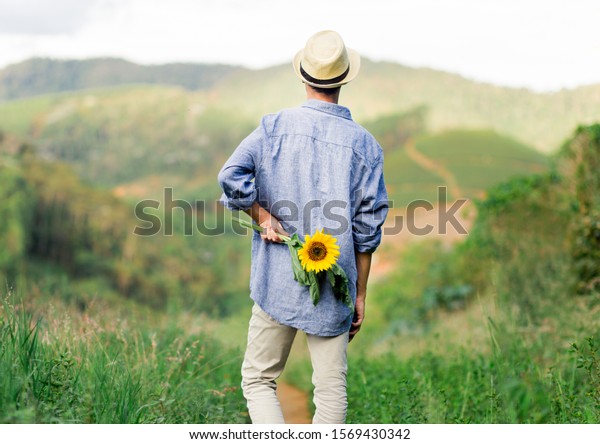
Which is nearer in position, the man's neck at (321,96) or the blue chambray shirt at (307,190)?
the blue chambray shirt at (307,190)

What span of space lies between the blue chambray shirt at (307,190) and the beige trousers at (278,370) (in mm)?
65

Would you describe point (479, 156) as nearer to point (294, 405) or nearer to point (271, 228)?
point (294, 405)

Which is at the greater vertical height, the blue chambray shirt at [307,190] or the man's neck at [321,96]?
the man's neck at [321,96]

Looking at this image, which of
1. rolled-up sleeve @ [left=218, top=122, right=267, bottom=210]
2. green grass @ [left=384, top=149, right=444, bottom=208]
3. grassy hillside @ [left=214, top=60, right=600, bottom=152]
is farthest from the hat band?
grassy hillside @ [left=214, top=60, right=600, bottom=152]

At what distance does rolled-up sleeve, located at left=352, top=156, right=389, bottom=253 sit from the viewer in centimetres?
322

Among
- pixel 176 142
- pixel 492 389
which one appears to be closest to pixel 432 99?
pixel 176 142

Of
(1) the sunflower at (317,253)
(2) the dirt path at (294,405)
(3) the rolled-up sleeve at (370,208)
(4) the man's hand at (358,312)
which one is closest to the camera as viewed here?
(1) the sunflower at (317,253)

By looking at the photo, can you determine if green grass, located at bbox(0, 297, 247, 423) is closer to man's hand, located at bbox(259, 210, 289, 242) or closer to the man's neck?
man's hand, located at bbox(259, 210, 289, 242)

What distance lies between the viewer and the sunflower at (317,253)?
3.08 meters

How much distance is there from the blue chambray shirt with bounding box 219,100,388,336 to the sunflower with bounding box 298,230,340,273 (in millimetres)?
67

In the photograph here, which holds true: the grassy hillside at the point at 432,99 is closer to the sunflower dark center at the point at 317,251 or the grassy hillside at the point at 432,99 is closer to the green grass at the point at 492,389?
the green grass at the point at 492,389

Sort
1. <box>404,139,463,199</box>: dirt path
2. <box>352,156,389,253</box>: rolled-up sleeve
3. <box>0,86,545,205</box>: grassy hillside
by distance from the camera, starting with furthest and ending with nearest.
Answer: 1. <box>0,86,545,205</box>: grassy hillside
2. <box>404,139,463,199</box>: dirt path
3. <box>352,156,389,253</box>: rolled-up sleeve

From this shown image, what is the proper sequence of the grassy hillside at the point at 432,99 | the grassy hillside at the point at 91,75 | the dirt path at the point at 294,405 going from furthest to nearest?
the grassy hillside at the point at 91,75, the grassy hillside at the point at 432,99, the dirt path at the point at 294,405

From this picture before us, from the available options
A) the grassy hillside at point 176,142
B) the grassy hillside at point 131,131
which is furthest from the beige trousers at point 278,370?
the grassy hillside at point 131,131
